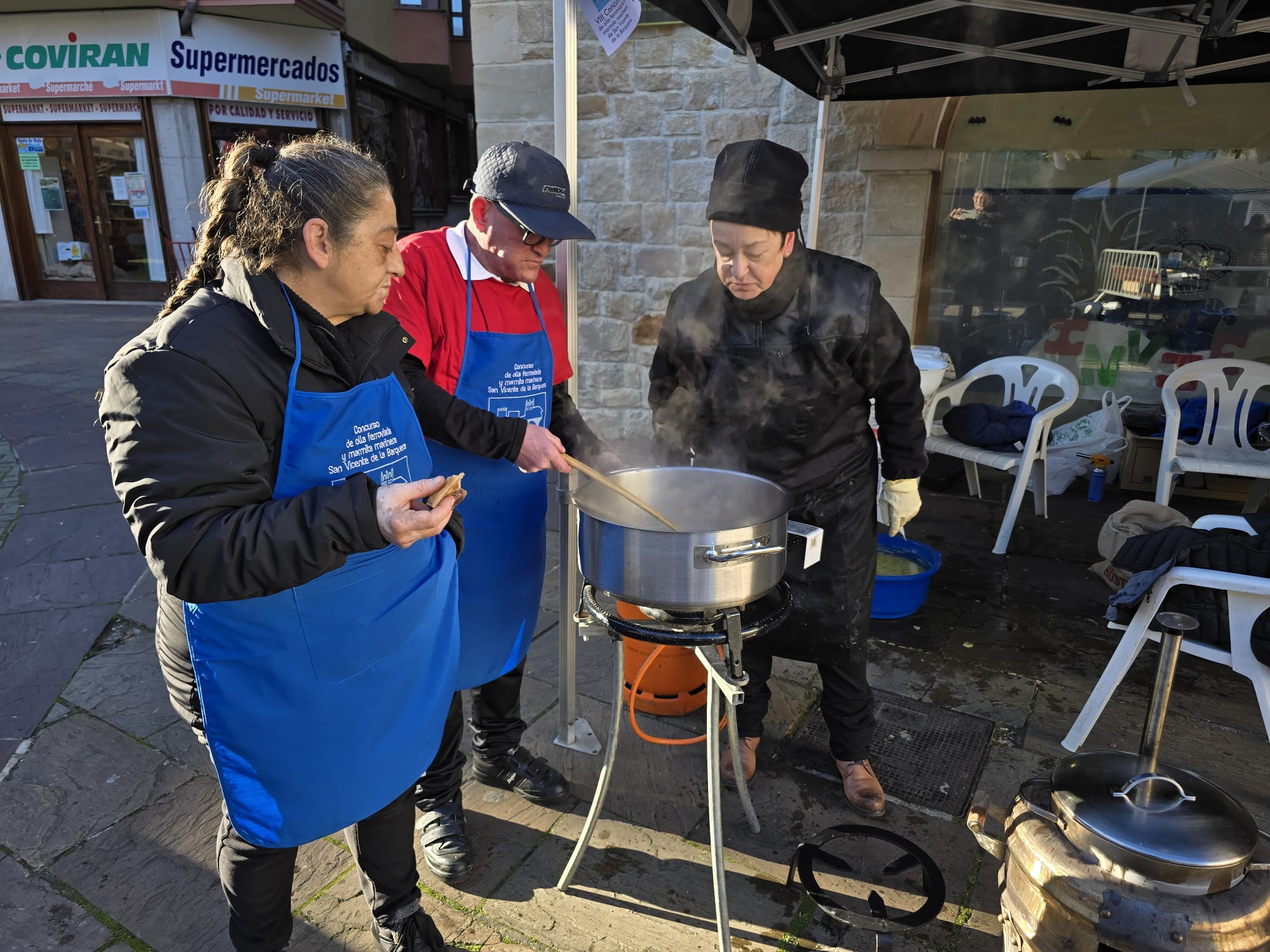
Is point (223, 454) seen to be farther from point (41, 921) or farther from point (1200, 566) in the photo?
point (1200, 566)

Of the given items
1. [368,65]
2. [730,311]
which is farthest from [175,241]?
[730,311]

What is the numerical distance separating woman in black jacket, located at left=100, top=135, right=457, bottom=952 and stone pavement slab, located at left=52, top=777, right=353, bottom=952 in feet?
1.82

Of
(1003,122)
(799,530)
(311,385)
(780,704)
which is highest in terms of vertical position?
(1003,122)

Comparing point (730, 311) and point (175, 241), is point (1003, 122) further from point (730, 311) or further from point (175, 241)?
point (175, 241)

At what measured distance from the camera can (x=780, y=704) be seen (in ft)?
11.2

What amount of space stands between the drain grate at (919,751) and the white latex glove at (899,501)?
2.72ft

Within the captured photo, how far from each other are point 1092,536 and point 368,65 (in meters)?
16.8

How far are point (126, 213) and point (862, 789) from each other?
15862 millimetres

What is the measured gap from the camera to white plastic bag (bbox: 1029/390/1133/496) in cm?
585

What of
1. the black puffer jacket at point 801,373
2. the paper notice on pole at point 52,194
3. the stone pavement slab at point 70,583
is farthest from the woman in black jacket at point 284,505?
the paper notice on pole at point 52,194

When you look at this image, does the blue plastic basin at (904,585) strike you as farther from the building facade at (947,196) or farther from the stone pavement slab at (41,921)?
the stone pavement slab at (41,921)

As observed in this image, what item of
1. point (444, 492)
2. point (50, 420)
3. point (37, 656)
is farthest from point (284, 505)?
point (50, 420)

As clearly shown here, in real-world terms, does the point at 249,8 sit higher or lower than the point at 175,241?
higher

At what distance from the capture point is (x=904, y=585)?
400cm
